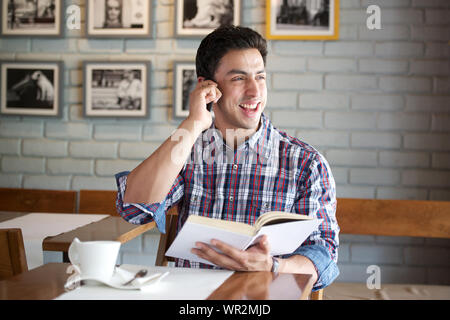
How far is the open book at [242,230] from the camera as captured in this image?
41.1 inches

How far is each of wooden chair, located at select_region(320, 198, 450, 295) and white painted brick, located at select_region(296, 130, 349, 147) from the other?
32cm

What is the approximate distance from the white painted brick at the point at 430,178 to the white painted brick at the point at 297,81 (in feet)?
2.19

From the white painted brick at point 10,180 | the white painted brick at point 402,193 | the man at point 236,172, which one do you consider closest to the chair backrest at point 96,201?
the white painted brick at point 10,180

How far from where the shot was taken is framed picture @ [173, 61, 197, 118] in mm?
2613

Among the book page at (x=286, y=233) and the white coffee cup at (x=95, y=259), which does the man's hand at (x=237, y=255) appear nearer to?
the book page at (x=286, y=233)

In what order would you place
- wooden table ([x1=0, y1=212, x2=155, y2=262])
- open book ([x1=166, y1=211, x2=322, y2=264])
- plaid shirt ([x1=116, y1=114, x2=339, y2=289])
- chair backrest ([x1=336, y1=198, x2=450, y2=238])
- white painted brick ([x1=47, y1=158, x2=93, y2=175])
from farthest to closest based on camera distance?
white painted brick ([x1=47, y1=158, x2=93, y2=175]) → chair backrest ([x1=336, y1=198, x2=450, y2=238]) → wooden table ([x1=0, y1=212, x2=155, y2=262]) → plaid shirt ([x1=116, y1=114, x2=339, y2=289]) → open book ([x1=166, y1=211, x2=322, y2=264])

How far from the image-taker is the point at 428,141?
2.50 meters

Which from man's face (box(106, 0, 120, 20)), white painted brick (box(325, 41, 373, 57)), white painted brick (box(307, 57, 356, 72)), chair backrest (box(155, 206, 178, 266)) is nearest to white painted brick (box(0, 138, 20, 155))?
man's face (box(106, 0, 120, 20))

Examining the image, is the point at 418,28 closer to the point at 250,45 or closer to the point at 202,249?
the point at 250,45

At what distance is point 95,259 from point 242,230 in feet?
1.02

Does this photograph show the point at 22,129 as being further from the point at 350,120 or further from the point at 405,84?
the point at 405,84

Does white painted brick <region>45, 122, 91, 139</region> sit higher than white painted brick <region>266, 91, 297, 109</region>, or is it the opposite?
white painted brick <region>266, 91, 297, 109</region>

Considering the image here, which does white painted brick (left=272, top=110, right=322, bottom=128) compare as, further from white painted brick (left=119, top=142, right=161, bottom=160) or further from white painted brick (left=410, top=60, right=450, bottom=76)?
white painted brick (left=119, top=142, right=161, bottom=160)
